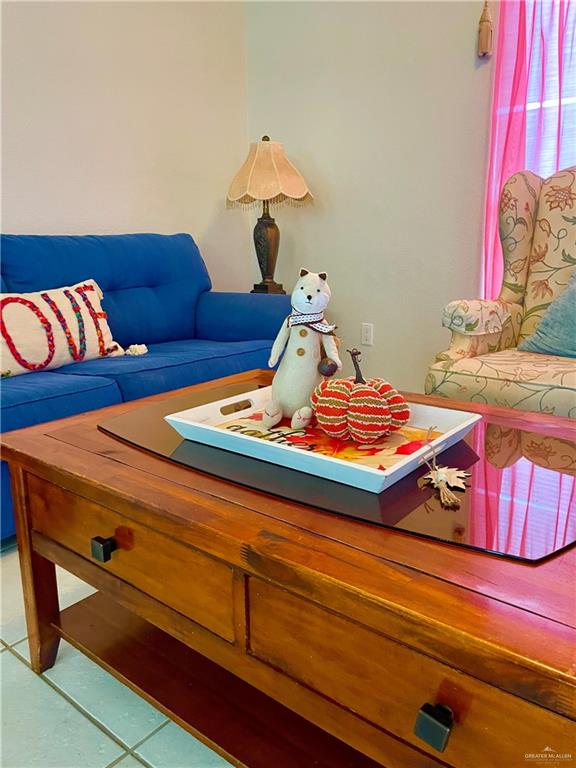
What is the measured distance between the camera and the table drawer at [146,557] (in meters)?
0.74

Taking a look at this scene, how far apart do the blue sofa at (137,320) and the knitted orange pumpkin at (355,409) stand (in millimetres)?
890

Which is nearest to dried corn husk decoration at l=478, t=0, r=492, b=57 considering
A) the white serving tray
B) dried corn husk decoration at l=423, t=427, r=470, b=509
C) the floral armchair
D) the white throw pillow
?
the floral armchair

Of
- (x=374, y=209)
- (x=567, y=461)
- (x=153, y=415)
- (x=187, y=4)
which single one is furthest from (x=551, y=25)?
(x=153, y=415)

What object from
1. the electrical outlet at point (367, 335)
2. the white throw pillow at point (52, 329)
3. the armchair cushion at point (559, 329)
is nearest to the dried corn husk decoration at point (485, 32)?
the armchair cushion at point (559, 329)

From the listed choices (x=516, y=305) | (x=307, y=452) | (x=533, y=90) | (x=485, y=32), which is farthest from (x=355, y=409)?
(x=485, y=32)

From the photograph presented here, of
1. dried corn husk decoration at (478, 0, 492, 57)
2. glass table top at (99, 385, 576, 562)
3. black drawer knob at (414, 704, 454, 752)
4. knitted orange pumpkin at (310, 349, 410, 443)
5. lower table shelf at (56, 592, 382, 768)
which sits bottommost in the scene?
lower table shelf at (56, 592, 382, 768)

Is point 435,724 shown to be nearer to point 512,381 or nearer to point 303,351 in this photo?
point 303,351

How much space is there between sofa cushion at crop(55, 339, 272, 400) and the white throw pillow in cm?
6

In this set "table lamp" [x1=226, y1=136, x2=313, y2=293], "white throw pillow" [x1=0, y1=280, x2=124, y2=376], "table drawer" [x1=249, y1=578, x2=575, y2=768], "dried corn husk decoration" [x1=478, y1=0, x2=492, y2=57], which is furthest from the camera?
"table lamp" [x1=226, y1=136, x2=313, y2=293]

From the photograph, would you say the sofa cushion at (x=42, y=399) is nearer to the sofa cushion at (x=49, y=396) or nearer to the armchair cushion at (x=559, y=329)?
the sofa cushion at (x=49, y=396)

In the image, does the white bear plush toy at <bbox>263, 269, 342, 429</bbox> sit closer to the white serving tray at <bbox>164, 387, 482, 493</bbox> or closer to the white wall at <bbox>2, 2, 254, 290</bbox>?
the white serving tray at <bbox>164, 387, 482, 493</bbox>

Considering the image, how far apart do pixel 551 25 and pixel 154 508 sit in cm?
225

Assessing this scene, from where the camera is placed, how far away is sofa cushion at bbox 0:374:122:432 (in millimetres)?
1428

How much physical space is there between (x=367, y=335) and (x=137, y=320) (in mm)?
1114
